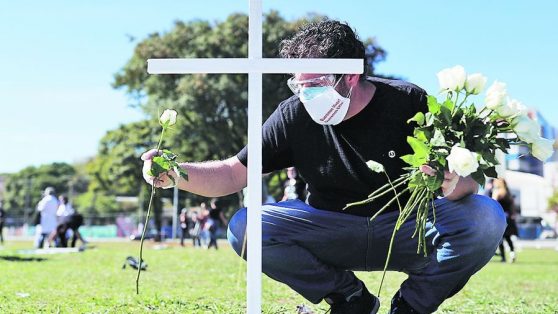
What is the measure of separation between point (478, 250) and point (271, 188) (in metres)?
38.4

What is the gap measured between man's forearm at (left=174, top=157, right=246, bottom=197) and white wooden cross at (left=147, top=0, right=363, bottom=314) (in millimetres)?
562

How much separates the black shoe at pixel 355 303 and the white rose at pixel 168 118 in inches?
47.7

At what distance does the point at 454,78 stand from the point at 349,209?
37.8 inches

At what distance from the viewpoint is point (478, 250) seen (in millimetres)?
3299

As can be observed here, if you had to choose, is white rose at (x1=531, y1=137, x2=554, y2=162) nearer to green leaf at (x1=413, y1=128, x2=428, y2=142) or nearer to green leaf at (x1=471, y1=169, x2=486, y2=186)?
green leaf at (x1=471, y1=169, x2=486, y2=186)

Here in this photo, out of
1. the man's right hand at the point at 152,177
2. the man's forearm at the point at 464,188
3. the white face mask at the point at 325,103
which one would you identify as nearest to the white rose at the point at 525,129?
the man's forearm at the point at 464,188

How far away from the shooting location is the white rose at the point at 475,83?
282cm

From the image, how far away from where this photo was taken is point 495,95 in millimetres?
2781

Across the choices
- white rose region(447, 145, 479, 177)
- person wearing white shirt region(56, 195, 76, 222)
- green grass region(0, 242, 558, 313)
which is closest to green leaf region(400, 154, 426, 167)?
white rose region(447, 145, 479, 177)

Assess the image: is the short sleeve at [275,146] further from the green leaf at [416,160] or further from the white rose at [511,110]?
the white rose at [511,110]

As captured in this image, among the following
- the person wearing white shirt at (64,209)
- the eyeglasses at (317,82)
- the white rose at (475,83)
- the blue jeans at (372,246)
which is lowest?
the blue jeans at (372,246)

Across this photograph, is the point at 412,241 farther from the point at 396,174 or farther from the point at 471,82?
the point at 471,82

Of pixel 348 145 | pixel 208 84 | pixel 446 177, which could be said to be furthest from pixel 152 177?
pixel 208 84

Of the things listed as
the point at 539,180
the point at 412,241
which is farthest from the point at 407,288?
the point at 539,180
